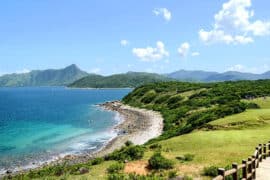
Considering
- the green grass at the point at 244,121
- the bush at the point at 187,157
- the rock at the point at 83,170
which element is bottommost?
the rock at the point at 83,170

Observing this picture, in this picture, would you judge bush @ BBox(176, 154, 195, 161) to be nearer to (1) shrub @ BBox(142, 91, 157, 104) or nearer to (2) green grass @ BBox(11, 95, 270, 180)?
(2) green grass @ BBox(11, 95, 270, 180)

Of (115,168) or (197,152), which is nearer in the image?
(115,168)

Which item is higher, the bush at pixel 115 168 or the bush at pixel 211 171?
the bush at pixel 211 171

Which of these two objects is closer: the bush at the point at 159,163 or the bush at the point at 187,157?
the bush at the point at 159,163

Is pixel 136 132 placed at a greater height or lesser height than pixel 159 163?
lesser

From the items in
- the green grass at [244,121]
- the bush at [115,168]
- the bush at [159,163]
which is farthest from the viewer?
the green grass at [244,121]

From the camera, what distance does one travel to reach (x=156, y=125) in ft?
247

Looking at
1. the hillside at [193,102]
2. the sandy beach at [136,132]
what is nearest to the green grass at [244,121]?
the hillside at [193,102]

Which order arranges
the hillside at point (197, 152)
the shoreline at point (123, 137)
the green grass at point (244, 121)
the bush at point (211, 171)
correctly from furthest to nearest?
1. the shoreline at point (123, 137)
2. the green grass at point (244, 121)
3. the hillside at point (197, 152)
4. the bush at point (211, 171)

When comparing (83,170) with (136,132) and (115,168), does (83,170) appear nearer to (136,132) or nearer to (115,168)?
(115,168)

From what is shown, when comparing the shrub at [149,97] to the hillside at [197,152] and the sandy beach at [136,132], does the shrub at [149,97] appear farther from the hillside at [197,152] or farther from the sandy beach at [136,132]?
the hillside at [197,152]

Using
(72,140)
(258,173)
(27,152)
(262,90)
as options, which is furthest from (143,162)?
(262,90)

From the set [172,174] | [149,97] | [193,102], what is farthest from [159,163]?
[149,97]

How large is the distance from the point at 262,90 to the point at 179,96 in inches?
1063
